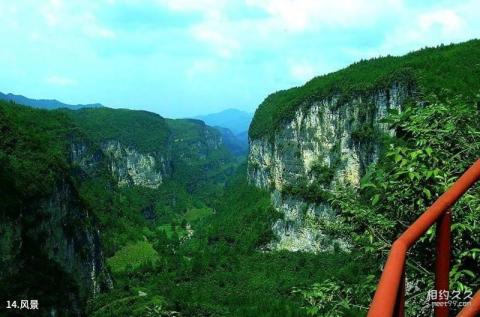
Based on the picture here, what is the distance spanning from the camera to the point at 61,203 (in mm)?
71688

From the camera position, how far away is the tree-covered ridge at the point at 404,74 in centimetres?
8331

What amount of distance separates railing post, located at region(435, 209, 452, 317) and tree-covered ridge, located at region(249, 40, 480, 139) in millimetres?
67551

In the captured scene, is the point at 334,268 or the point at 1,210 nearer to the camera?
the point at 1,210

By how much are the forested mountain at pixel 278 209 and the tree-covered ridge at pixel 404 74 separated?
41 centimetres

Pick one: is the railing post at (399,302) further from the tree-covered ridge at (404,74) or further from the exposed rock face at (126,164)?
the exposed rock face at (126,164)

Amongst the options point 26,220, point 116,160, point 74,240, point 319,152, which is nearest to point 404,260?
point 26,220

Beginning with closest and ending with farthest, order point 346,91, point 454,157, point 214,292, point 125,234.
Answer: point 454,157 → point 214,292 → point 346,91 → point 125,234

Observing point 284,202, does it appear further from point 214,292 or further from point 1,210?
point 1,210

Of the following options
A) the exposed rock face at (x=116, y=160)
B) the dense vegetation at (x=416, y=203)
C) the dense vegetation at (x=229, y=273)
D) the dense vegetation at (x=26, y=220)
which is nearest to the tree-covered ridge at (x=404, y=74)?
the dense vegetation at (x=229, y=273)

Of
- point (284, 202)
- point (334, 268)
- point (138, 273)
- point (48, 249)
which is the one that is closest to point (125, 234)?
point (138, 273)

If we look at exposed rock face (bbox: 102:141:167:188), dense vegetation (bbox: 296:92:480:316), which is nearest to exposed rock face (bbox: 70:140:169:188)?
exposed rock face (bbox: 102:141:167:188)

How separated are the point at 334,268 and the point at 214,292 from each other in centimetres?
2229

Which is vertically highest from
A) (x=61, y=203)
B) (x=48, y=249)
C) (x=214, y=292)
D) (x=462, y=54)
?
(x=462, y=54)

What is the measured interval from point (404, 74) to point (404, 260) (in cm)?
9274
